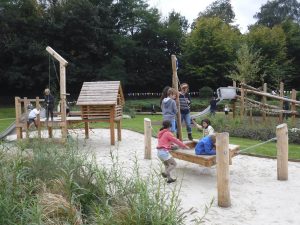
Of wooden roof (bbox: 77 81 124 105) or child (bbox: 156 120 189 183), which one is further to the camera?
wooden roof (bbox: 77 81 124 105)

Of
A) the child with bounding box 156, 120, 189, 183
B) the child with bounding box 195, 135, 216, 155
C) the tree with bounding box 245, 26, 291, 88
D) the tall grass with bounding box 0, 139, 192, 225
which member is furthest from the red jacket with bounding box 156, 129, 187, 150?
the tree with bounding box 245, 26, 291, 88

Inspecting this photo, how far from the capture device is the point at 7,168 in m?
6.04

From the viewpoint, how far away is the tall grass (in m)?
4.66

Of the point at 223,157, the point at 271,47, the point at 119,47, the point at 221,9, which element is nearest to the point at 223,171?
the point at 223,157

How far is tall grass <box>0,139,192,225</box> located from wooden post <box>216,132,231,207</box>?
0.97 metres

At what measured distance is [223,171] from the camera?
6.68 meters

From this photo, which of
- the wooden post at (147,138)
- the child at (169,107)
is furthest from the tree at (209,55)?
the wooden post at (147,138)

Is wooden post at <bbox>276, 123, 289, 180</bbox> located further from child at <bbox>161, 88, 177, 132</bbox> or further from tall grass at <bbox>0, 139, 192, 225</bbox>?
tall grass at <bbox>0, 139, 192, 225</bbox>

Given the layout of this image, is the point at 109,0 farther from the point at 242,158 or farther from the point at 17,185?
the point at 17,185

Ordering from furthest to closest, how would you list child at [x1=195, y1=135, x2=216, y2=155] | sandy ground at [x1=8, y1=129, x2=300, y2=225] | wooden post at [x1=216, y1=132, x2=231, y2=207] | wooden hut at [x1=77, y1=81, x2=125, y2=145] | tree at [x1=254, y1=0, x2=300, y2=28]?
tree at [x1=254, y1=0, x2=300, y2=28]
wooden hut at [x1=77, y1=81, x2=125, y2=145]
child at [x1=195, y1=135, x2=216, y2=155]
wooden post at [x1=216, y1=132, x2=231, y2=207]
sandy ground at [x1=8, y1=129, x2=300, y2=225]

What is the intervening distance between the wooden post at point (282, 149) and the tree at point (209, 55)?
32.1 meters

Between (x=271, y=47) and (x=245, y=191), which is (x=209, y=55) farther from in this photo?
(x=245, y=191)

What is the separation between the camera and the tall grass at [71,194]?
15.3 ft

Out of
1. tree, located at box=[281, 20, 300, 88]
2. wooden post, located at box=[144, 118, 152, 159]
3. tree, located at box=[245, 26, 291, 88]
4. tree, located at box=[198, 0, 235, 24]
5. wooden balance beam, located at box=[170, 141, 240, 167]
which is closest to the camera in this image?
wooden balance beam, located at box=[170, 141, 240, 167]
